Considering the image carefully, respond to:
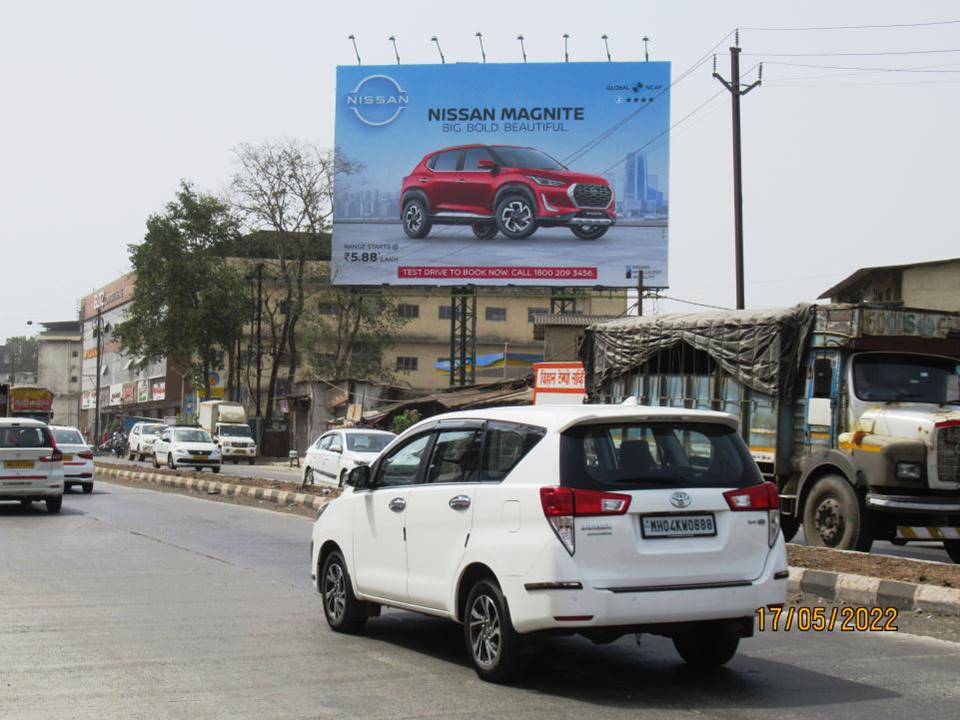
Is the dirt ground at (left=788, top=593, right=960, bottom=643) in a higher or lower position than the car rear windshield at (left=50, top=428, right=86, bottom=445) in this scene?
lower

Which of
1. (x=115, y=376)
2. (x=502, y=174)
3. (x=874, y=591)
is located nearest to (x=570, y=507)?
(x=874, y=591)

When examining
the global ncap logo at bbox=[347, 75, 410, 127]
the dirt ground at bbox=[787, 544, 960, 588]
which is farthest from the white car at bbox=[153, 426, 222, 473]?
the dirt ground at bbox=[787, 544, 960, 588]

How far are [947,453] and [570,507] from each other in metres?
7.68

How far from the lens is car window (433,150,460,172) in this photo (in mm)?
49375

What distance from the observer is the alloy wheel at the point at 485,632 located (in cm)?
730

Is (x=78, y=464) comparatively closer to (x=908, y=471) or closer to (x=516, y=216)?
(x=908, y=471)

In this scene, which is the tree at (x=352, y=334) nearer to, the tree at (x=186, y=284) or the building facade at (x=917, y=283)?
the tree at (x=186, y=284)

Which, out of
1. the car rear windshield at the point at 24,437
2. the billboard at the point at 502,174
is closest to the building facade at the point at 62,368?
the billboard at the point at 502,174

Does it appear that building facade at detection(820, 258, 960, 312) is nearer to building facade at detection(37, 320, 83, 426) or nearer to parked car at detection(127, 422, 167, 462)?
parked car at detection(127, 422, 167, 462)

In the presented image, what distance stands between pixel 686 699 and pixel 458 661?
1.74m

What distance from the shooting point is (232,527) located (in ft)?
63.0

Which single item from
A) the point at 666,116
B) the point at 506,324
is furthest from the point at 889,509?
the point at 506,324

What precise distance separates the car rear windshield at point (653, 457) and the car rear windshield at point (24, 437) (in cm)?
1694

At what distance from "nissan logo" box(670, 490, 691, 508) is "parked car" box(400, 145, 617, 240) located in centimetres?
4214
